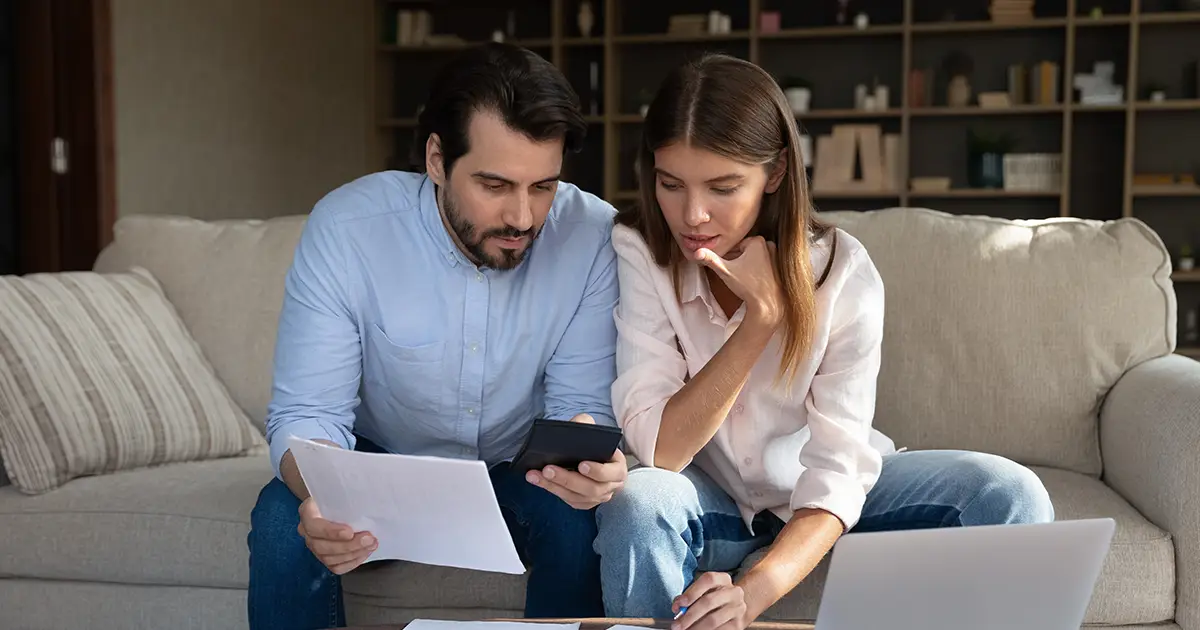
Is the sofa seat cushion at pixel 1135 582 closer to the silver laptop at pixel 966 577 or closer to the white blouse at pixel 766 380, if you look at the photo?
the white blouse at pixel 766 380

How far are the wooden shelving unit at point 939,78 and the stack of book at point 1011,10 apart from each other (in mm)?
66

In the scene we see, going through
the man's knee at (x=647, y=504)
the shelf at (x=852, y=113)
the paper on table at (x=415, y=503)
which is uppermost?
the shelf at (x=852, y=113)

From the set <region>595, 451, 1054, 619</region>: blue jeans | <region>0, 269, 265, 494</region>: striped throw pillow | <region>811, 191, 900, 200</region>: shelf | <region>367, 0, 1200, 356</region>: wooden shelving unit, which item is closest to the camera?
<region>595, 451, 1054, 619</region>: blue jeans

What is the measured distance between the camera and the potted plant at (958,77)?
5273 millimetres

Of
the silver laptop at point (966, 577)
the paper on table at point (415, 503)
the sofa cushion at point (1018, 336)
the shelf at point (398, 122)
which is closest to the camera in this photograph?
the silver laptop at point (966, 577)

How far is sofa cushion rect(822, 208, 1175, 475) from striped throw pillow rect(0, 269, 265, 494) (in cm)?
129

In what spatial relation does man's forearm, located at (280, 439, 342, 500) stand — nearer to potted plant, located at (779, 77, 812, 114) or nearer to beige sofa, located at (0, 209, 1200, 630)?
beige sofa, located at (0, 209, 1200, 630)

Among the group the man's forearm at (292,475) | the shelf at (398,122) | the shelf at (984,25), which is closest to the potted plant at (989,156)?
the shelf at (984,25)

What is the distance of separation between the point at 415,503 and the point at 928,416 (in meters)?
1.23

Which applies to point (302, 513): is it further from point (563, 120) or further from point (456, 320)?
point (563, 120)

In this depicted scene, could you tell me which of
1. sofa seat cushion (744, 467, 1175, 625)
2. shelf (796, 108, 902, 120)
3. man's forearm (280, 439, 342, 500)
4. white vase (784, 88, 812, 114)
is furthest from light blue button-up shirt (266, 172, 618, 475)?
white vase (784, 88, 812, 114)

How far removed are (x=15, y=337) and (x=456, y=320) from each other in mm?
866

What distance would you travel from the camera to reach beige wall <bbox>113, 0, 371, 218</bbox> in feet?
13.8

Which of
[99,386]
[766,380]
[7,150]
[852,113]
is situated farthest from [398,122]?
[766,380]
